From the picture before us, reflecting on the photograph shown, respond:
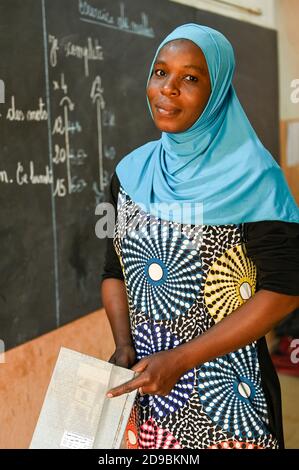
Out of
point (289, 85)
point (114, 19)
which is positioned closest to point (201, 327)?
point (114, 19)

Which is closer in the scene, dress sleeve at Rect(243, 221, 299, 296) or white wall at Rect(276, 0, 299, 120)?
dress sleeve at Rect(243, 221, 299, 296)

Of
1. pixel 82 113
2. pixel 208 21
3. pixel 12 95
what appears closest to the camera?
pixel 12 95

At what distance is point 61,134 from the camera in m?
2.81

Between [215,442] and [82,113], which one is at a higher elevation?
[82,113]

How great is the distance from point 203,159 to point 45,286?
146 cm

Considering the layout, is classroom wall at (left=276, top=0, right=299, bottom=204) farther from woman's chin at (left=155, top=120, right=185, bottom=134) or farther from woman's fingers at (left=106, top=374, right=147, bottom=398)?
woman's fingers at (left=106, top=374, right=147, bottom=398)

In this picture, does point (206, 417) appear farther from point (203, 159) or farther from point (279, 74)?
point (279, 74)

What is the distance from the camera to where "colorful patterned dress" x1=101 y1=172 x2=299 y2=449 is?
146cm

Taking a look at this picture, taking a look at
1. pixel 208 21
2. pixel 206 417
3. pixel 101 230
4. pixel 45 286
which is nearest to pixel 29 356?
pixel 45 286

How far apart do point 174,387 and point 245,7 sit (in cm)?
375

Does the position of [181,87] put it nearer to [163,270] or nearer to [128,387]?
[163,270]

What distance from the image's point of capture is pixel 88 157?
3.03m

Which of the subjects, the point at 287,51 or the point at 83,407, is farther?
the point at 287,51

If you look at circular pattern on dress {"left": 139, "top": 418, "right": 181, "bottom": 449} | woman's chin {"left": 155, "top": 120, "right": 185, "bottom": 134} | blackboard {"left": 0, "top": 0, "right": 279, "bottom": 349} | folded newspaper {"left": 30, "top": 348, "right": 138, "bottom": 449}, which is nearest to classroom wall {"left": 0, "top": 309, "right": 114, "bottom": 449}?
blackboard {"left": 0, "top": 0, "right": 279, "bottom": 349}
